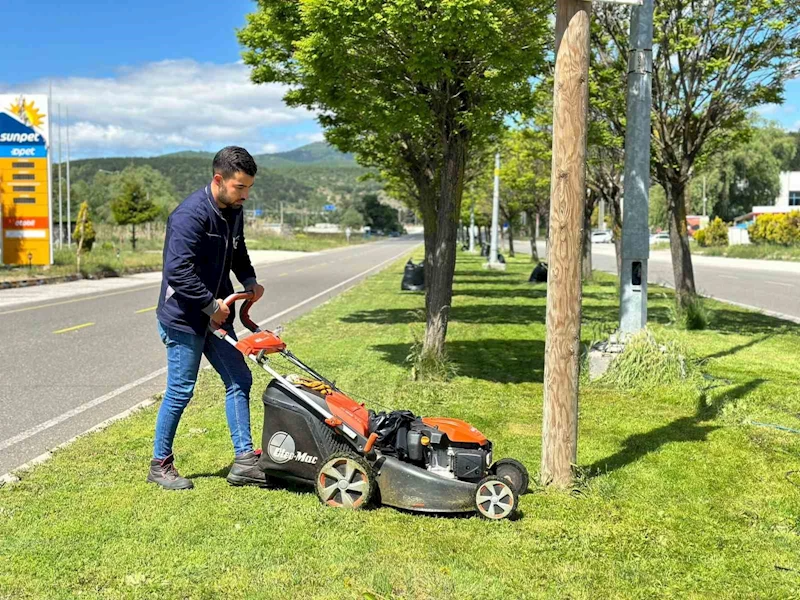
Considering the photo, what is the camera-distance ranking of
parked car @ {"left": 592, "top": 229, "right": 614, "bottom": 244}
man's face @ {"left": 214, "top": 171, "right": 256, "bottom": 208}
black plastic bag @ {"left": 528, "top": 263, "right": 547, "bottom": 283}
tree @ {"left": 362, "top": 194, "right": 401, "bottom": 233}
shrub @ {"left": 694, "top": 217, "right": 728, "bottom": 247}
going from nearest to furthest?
man's face @ {"left": 214, "top": 171, "right": 256, "bottom": 208}, black plastic bag @ {"left": 528, "top": 263, "right": 547, "bottom": 283}, shrub @ {"left": 694, "top": 217, "right": 728, "bottom": 247}, parked car @ {"left": 592, "top": 229, "right": 614, "bottom": 244}, tree @ {"left": 362, "top": 194, "right": 401, "bottom": 233}

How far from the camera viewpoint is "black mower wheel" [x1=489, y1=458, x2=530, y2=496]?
16.0 feet

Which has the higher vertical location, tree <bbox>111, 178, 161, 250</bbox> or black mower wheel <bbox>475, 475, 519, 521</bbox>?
tree <bbox>111, 178, 161, 250</bbox>

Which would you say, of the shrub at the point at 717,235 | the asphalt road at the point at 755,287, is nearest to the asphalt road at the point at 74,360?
the asphalt road at the point at 755,287

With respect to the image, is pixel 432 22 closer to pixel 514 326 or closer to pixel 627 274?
pixel 627 274

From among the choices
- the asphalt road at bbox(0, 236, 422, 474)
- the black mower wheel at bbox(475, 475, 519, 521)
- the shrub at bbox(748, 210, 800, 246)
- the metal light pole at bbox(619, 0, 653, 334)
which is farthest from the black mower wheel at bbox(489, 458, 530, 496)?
the shrub at bbox(748, 210, 800, 246)

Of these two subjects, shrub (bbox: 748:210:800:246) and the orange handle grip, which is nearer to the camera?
the orange handle grip

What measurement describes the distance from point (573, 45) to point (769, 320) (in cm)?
A: 1231

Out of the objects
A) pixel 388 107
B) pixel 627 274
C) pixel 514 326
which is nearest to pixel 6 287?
pixel 514 326

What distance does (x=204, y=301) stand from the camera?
473 cm

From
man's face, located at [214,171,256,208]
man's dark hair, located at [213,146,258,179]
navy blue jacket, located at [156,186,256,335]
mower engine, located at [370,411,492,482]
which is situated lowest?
mower engine, located at [370,411,492,482]

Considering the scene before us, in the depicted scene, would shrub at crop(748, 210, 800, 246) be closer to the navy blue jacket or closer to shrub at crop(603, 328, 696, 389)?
shrub at crop(603, 328, 696, 389)

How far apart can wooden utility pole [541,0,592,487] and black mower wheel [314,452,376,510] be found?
1222mm

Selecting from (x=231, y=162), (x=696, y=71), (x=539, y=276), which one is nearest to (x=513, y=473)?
(x=231, y=162)

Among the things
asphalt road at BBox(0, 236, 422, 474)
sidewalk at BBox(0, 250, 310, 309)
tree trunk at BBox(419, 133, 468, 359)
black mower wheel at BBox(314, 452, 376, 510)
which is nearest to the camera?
black mower wheel at BBox(314, 452, 376, 510)
